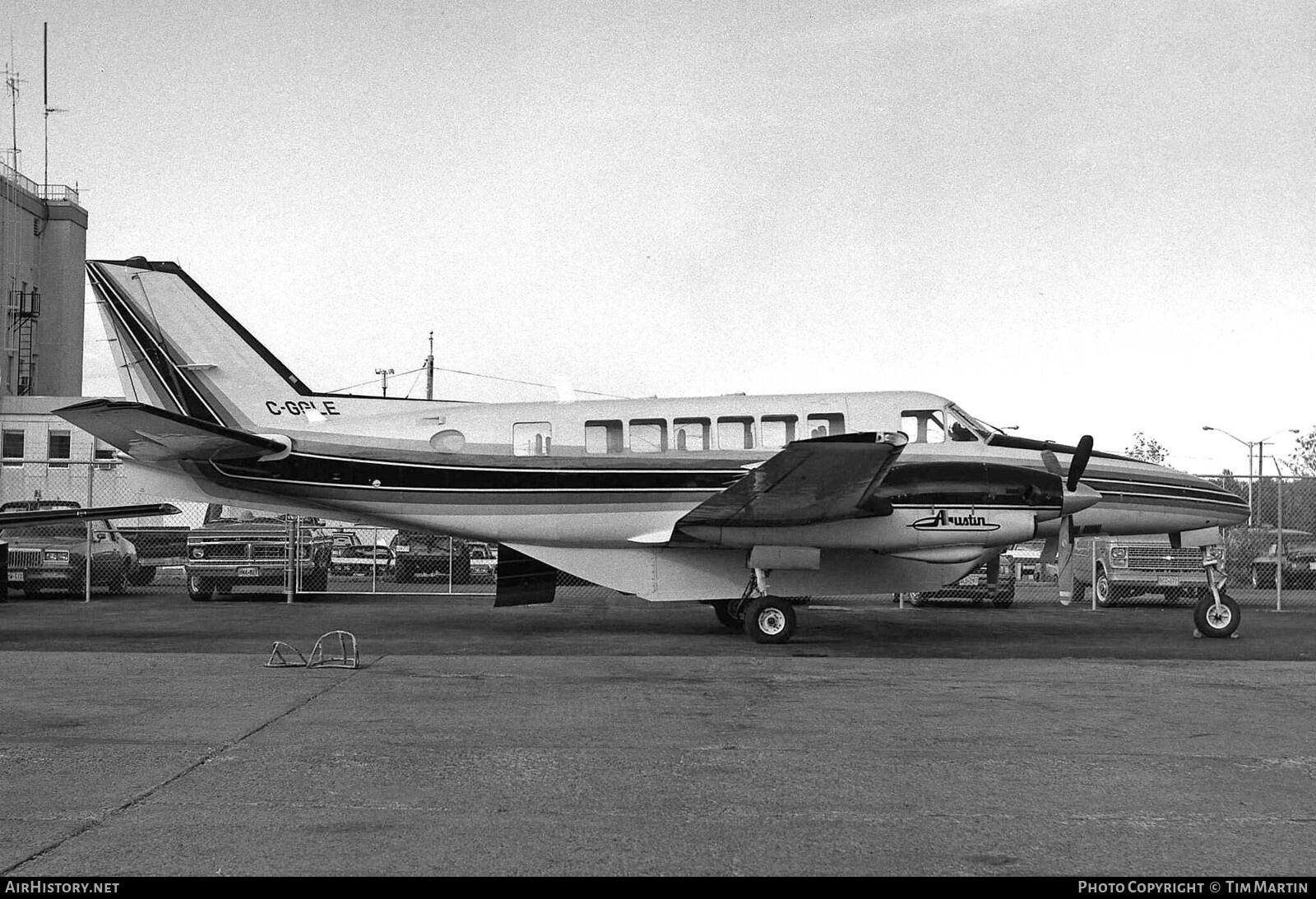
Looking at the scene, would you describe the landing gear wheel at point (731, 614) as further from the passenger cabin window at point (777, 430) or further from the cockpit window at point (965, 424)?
the cockpit window at point (965, 424)

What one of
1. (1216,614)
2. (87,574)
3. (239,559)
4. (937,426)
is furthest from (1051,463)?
(87,574)

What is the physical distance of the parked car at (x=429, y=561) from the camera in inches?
995

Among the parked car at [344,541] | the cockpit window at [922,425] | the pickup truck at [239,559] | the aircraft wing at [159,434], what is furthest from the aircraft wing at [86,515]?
the parked car at [344,541]

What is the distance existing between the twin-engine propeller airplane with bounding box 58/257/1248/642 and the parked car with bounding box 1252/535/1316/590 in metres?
8.68

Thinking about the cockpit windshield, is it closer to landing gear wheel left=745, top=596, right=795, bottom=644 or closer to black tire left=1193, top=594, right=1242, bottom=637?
landing gear wheel left=745, top=596, right=795, bottom=644

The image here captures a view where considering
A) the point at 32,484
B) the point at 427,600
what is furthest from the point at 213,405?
the point at 32,484

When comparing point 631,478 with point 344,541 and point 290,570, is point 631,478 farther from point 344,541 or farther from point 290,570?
point 344,541

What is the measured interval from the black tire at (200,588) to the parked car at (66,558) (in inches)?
79.5

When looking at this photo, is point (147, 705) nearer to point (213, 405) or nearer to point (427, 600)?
point (213, 405)

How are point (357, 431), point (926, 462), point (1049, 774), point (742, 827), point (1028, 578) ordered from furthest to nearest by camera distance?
point (1028, 578), point (357, 431), point (926, 462), point (1049, 774), point (742, 827)

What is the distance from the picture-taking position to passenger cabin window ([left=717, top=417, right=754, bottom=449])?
615 inches

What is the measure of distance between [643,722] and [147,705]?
3831 mm

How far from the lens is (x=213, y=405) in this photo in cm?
1631

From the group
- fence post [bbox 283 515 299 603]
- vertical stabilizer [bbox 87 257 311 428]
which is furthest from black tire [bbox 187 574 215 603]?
vertical stabilizer [bbox 87 257 311 428]
